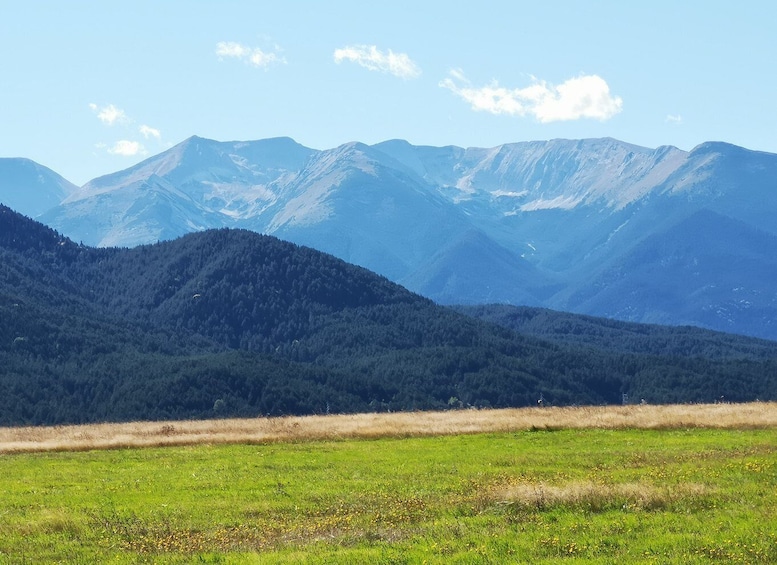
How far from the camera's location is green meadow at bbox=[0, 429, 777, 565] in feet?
79.4

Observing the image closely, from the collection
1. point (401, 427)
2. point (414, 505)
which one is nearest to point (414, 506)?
point (414, 505)

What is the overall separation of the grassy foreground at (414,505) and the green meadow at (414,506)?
0.08 metres

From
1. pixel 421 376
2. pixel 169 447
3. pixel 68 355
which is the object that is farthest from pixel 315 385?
pixel 169 447

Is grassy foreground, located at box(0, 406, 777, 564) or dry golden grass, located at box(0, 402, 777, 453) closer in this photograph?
grassy foreground, located at box(0, 406, 777, 564)

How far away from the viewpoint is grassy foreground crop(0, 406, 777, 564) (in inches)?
954

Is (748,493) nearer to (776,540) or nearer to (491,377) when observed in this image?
(776,540)

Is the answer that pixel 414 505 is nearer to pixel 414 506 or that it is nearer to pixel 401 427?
pixel 414 506

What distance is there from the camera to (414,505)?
1217 inches

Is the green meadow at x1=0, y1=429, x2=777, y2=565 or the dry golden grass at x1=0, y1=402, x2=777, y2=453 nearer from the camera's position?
the green meadow at x1=0, y1=429, x2=777, y2=565

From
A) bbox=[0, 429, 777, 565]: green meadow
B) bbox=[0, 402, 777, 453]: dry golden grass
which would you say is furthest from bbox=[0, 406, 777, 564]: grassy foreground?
bbox=[0, 402, 777, 453]: dry golden grass

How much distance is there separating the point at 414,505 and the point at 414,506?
0.46 feet

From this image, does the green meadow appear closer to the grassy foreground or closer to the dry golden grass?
the grassy foreground

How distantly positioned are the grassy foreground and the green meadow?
0.08 m

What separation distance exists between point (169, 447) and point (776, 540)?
39914 mm
